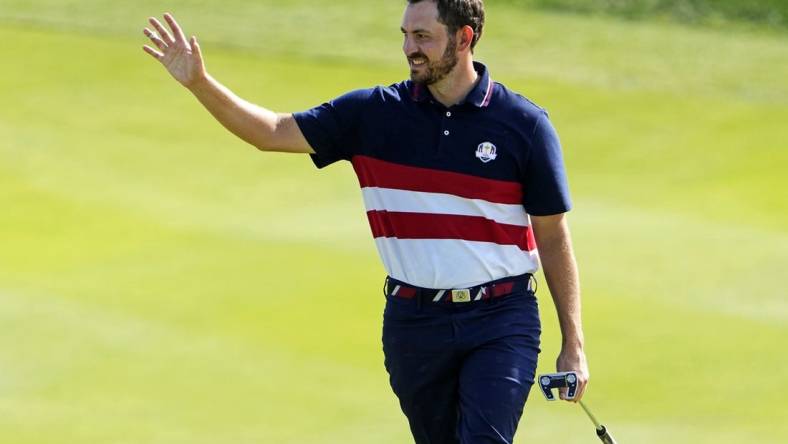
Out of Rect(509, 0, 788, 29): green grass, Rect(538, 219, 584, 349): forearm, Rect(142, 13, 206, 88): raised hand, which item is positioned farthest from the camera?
Rect(509, 0, 788, 29): green grass

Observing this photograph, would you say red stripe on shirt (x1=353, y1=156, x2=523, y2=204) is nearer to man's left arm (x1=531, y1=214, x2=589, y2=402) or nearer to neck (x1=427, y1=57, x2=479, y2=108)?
man's left arm (x1=531, y1=214, x2=589, y2=402)

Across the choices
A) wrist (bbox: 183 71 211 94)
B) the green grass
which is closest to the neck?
wrist (bbox: 183 71 211 94)

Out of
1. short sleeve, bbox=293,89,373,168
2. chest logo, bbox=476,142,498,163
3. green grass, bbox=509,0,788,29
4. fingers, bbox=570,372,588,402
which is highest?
green grass, bbox=509,0,788,29

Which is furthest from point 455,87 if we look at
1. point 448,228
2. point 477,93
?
point 448,228

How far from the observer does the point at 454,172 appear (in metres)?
6.71

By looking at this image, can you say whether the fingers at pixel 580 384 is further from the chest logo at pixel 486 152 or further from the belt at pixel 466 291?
the chest logo at pixel 486 152

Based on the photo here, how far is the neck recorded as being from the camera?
6.77 meters

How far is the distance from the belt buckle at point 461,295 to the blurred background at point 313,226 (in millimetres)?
2470

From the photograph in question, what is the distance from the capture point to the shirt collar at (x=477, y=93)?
674cm

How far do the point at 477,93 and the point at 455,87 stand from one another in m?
0.10

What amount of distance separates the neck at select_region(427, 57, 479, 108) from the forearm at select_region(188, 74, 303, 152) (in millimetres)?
626

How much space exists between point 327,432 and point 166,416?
95 cm

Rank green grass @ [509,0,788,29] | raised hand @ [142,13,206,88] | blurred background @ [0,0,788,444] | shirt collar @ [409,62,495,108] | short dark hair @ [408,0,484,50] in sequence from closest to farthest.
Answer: raised hand @ [142,13,206,88], short dark hair @ [408,0,484,50], shirt collar @ [409,62,495,108], blurred background @ [0,0,788,444], green grass @ [509,0,788,29]

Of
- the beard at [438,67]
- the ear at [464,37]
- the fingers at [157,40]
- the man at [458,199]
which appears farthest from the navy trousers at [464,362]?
the fingers at [157,40]
